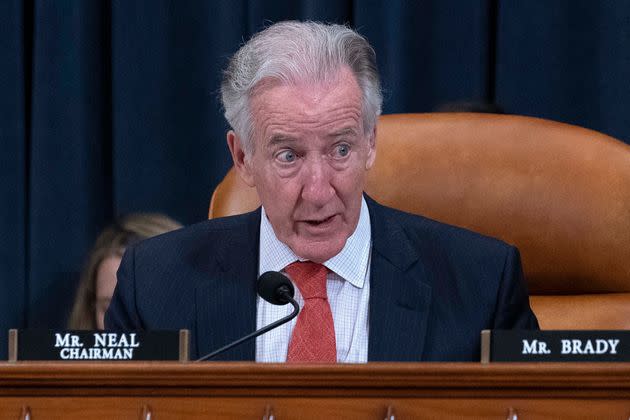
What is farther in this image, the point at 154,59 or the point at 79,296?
the point at 154,59

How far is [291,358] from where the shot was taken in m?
1.58

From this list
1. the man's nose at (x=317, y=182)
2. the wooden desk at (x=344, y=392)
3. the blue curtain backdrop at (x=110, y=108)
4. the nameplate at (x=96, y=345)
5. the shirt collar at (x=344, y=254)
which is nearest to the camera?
the wooden desk at (x=344, y=392)

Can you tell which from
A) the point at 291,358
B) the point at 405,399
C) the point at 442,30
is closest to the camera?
the point at 405,399

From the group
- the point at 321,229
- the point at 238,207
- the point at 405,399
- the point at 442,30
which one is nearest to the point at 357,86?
the point at 321,229

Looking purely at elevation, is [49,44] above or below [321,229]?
above

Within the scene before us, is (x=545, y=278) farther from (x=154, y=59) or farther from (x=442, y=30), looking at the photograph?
(x=154, y=59)

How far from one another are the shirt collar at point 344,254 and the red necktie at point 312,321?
17 mm

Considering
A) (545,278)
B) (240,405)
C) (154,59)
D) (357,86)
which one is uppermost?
(154,59)

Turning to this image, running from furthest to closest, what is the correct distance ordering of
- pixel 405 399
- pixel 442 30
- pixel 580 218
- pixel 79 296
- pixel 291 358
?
1. pixel 442 30
2. pixel 79 296
3. pixel 580 218
4. pixel 291 358
5. pixel 405 399

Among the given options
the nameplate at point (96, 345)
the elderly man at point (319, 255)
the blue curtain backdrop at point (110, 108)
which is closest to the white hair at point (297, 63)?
the elderly man at point (319, 255)

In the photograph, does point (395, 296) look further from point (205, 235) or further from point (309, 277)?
point (205, 235)

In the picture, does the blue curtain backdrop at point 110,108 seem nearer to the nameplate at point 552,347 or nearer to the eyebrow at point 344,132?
the eyebrow at point 344,132

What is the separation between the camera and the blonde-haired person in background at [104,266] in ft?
7.85

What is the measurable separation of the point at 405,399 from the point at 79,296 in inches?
56.9
